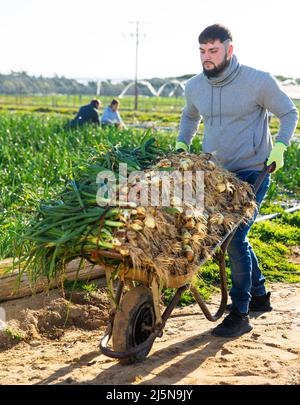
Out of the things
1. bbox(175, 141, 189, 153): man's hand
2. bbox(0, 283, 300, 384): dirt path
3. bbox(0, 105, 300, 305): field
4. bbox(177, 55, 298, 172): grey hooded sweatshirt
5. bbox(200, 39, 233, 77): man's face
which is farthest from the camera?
bbox(0, 105, 300, 305): field

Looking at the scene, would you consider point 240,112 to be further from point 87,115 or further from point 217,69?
point 87,115

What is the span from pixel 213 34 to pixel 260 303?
1.97 m

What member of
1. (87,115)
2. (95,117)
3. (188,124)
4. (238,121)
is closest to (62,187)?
(188,124)

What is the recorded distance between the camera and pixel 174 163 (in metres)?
4.13

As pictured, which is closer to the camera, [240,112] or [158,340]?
[158,340]

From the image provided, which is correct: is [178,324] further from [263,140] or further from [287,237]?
[287,237]

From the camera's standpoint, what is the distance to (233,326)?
14.5 ft

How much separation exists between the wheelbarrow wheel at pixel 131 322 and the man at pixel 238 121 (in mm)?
693

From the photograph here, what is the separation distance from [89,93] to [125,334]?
6446cm

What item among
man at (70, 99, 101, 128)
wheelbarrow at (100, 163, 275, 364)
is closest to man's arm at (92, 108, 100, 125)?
man at (70, 99, 101, 128)

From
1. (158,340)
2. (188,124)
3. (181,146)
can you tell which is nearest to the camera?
(158,340)

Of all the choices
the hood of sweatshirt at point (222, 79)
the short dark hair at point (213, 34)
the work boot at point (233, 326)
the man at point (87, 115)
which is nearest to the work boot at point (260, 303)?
the work boot at point (233, 326)

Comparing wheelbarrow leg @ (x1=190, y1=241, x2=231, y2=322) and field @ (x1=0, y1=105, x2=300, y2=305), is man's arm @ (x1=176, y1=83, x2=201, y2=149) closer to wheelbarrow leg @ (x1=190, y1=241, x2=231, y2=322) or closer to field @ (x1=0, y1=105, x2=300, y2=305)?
field @ (x1=0, y1=105, x2=300, y2=305)

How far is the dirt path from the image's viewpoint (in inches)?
144
